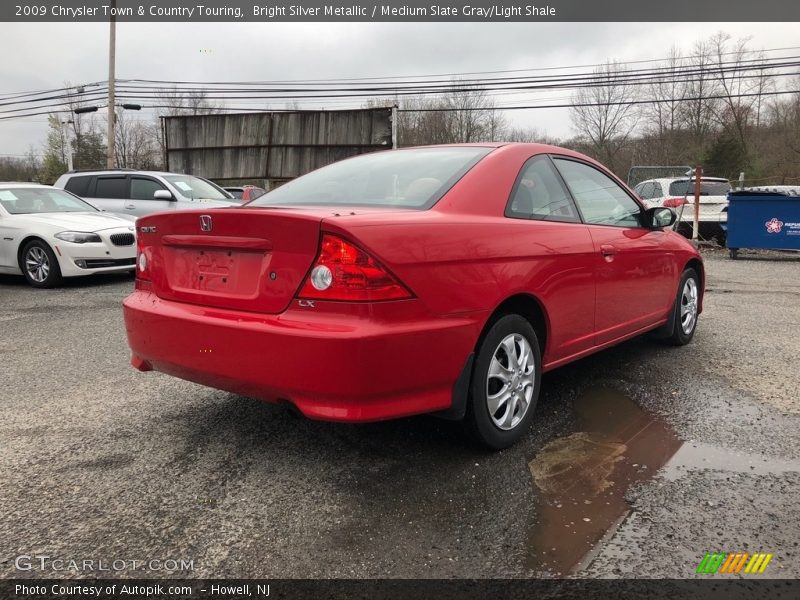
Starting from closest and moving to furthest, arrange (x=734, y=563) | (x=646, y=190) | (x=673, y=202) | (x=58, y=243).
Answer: (x=734, y=563)
(x=58, y=243)
(x=673, y=202)
(x=646, y=190)

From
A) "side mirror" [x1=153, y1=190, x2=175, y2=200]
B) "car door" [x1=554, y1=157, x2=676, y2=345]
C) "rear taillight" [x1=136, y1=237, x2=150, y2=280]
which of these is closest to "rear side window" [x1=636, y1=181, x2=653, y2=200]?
"side mirror" [x1=153, y1=190, x2=175, y2=200]

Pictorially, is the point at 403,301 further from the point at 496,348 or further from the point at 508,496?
the point at 508,496

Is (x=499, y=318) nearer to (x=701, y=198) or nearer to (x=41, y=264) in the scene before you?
(x=41, y=264)

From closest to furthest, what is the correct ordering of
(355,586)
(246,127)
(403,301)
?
(355,586) < (403,301) < (246,127)

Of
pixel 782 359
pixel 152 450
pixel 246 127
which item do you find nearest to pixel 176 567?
pixel 152 450

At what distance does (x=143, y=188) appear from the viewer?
1102cm

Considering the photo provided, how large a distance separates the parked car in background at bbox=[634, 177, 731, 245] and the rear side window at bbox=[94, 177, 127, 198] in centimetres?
1103

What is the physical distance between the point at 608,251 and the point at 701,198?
11.8m

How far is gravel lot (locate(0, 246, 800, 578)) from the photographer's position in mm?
2068

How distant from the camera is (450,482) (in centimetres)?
256

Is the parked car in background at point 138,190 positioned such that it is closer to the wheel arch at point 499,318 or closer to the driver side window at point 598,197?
the driver side window at point 598,197

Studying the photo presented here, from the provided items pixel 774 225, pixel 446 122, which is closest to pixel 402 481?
pixel 774 225

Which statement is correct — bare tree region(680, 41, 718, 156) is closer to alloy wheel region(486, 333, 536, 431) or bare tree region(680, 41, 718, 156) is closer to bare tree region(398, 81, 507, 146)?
bare tree region(398, 81, 507, 146)

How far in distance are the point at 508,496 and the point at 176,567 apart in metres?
1.26
